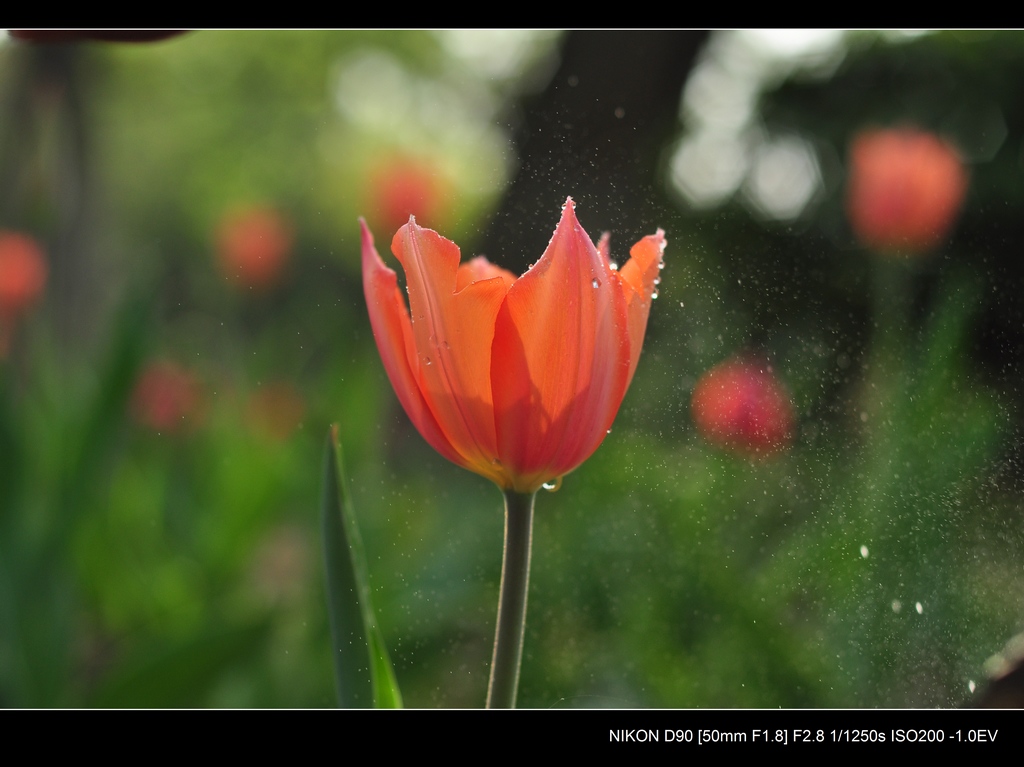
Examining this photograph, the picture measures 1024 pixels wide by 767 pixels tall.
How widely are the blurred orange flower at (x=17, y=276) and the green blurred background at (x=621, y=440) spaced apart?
0.11ft

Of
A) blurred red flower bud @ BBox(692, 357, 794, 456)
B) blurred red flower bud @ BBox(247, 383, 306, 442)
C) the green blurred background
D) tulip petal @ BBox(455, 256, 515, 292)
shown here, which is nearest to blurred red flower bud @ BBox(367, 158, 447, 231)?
the green blurred background

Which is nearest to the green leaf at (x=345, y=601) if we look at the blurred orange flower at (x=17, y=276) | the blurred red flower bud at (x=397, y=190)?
the blurred red flower bud at (x=397, y=190)

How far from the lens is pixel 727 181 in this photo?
2.55ft

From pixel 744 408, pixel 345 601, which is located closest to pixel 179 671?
pixel 345 601

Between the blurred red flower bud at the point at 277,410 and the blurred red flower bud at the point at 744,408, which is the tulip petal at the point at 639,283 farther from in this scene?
the blurred red flower bud at the point at 277,410

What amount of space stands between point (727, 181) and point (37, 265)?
1166mm

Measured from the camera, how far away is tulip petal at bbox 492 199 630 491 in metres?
0.32

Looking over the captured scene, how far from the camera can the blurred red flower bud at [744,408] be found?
730 millimetres

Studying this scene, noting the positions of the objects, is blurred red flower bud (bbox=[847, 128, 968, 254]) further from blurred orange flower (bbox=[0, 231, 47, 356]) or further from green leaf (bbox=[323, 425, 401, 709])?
blurred orange flower (bbox=[0, 231, 47, 356])

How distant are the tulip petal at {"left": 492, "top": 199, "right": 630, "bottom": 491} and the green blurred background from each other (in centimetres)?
15

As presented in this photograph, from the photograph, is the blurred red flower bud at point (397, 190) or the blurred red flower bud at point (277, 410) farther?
the blurred red flower bud at point (277, 410)

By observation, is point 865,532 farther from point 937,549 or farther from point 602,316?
point 602,316
